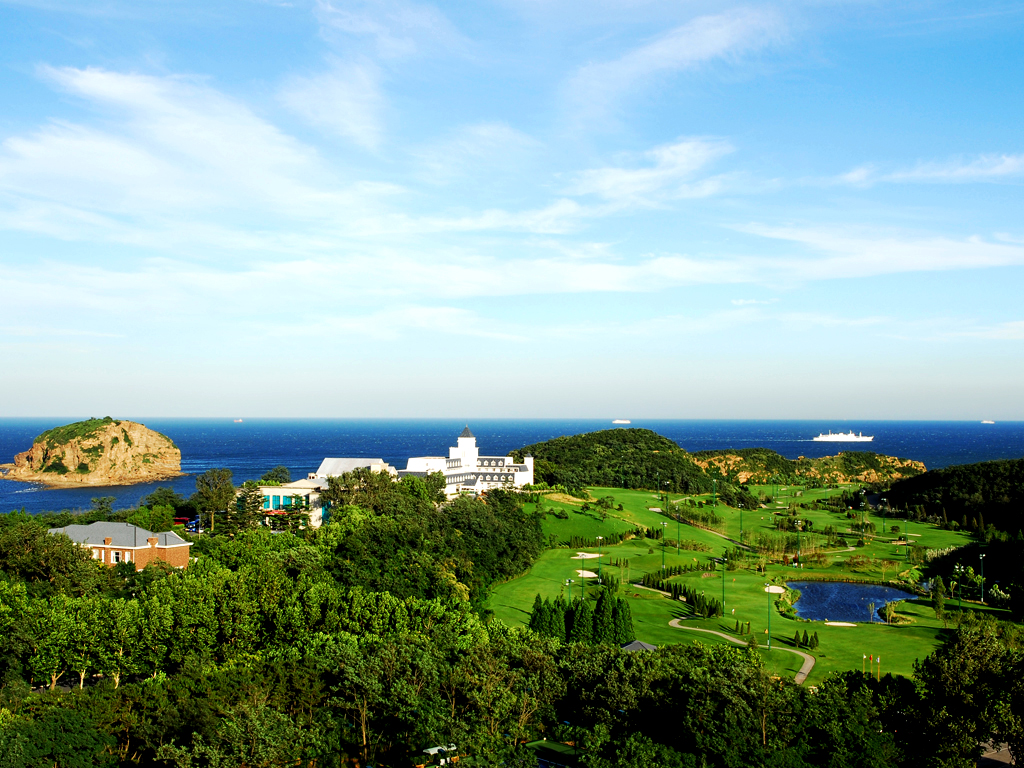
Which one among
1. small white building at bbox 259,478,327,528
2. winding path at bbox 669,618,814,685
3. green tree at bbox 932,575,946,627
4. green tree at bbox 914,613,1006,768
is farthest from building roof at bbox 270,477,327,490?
green tree at bbox 914,613,1006,768

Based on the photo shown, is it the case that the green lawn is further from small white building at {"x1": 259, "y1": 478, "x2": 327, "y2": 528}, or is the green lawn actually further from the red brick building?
the red brick building

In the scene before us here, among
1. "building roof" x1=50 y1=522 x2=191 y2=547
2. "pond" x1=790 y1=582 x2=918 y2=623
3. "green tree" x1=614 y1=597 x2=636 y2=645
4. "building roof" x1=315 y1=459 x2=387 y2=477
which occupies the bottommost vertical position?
"pond" x1=790 y1=582 x2=918 y2=623

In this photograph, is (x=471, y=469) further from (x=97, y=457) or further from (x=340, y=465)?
(x=97, y=457)

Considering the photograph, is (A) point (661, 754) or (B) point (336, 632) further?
(B) point (336, 632)

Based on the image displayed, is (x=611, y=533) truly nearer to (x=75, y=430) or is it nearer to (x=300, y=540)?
(x=300, y=540)

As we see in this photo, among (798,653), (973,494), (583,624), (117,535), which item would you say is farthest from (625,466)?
(117,535)

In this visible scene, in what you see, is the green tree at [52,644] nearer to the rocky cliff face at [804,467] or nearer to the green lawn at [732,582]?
the green lawn at [732,582]

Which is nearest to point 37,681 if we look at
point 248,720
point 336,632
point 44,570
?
point 44,570
